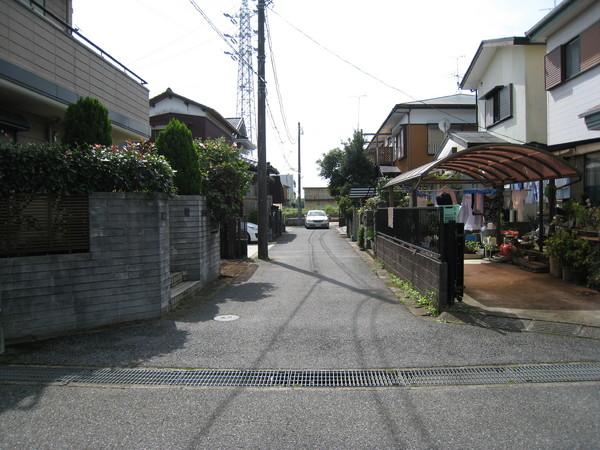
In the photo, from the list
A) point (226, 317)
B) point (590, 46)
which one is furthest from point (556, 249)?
point (226, 317)

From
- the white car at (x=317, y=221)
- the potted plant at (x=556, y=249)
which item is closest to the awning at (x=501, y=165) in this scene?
the potted plant at (x=556, y=249)

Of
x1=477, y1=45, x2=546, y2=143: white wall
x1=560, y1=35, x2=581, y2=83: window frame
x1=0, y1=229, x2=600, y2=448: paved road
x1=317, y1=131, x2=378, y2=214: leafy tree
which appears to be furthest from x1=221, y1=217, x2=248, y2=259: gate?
x1=317, y1=131, x2=378, y2=214: leafy tree

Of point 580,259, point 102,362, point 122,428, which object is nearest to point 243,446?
point 122,428

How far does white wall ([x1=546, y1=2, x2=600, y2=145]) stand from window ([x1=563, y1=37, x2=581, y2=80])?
15 centimetres

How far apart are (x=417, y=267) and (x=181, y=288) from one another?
4.34 meters

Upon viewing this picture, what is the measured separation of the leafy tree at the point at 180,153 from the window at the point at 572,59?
875 centimetres

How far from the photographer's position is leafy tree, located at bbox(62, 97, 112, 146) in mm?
7242

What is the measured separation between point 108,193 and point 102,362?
2384mm

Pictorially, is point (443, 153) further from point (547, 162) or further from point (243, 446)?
point (243, 446)

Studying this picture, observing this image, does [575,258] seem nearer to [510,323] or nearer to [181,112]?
[510,323]

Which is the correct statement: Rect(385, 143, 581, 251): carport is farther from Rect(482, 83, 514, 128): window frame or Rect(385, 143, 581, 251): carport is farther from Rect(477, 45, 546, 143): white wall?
Rect(482, 83, 514, 128): window frame

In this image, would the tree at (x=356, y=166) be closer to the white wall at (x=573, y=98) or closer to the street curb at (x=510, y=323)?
the white wall at (x=573, y=98)

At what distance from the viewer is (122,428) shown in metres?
3.50

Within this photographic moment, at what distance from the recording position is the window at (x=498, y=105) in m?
14.6
